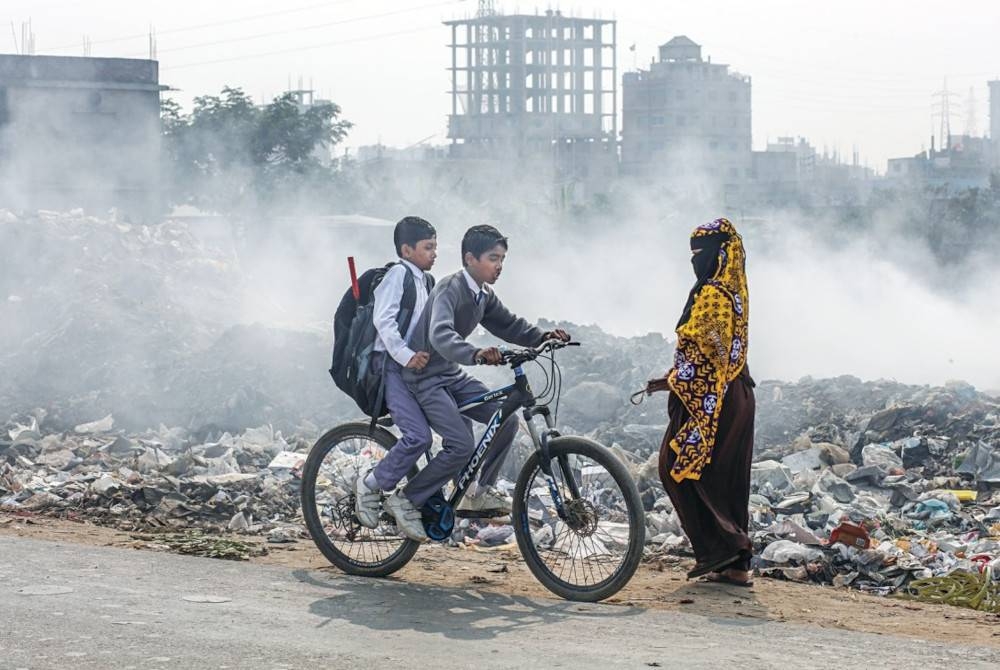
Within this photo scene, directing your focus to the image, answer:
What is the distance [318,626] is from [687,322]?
7.50 feet

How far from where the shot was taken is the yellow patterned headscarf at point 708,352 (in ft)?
22.8

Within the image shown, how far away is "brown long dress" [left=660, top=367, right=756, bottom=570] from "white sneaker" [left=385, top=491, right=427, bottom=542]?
119 centimetres

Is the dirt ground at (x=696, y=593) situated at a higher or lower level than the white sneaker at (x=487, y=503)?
lower

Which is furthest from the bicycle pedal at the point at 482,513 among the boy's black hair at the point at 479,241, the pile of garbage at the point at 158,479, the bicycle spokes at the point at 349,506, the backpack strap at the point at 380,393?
the pile of garbage at the point at 158,479

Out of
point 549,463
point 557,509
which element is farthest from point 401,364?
point 557,509

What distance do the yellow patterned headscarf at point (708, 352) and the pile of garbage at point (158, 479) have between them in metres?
2.59

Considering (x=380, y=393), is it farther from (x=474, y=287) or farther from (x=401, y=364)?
(x=474, y=287)

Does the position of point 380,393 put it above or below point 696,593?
above

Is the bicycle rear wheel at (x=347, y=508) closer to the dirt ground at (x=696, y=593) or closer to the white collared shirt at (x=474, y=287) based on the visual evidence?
the dirt ground at (x=696, y=593)

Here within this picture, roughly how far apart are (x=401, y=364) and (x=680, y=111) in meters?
94.7

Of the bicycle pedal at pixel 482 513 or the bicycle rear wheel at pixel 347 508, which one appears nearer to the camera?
the bicycle pedal at pixel 482 513

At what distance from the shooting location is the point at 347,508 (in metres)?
7.34

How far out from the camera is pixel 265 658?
213 inches

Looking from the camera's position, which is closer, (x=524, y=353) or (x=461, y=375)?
(x=524, y=353)
